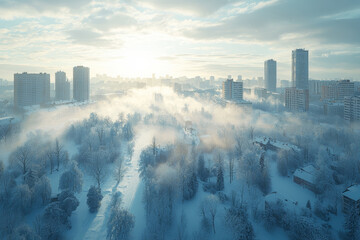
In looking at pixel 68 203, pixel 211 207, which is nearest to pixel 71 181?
pixel 68 203

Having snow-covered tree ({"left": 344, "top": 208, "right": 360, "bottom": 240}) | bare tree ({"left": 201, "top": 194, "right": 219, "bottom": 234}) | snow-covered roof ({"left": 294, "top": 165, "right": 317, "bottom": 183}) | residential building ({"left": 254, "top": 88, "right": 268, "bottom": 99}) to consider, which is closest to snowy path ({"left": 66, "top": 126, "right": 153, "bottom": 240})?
bare tree ({"left": 201, "top": 194, "right": 219, "bottom": 234})

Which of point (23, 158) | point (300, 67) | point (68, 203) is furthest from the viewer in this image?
point (300, 67)

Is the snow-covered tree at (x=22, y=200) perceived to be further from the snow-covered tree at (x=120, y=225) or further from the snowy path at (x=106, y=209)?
the snow-covered tree at (x=120, y=225)

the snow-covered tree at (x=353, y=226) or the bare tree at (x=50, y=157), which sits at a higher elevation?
the bare tree at (x=50, y=157)

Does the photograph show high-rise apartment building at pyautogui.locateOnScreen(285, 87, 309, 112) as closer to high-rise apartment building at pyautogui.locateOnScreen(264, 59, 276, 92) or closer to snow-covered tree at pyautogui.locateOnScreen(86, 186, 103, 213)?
high-rise apartment building at pyautogui.locateOnScreen(264, 59, 276, 92)

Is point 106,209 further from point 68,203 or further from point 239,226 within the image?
point 239,226

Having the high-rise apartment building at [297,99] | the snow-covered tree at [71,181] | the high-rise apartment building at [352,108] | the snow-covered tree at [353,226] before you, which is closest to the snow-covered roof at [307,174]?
the snow-covered tree at [353,226]
